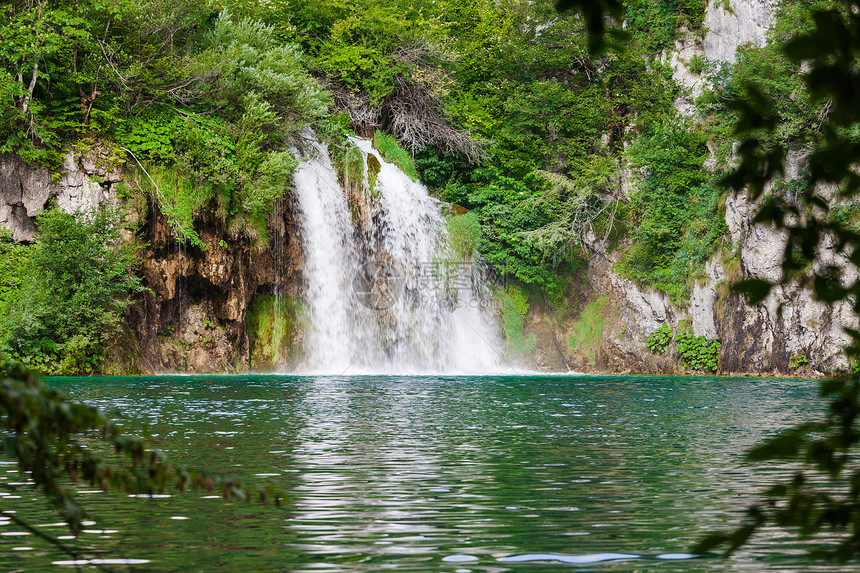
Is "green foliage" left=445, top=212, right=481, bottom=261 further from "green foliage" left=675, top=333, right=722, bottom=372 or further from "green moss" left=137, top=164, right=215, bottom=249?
"green moss" left=137, top=164, right=215, bottom=249

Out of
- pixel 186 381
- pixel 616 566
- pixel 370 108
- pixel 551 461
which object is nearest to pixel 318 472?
pixel 551 461

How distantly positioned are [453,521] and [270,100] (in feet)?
87.6

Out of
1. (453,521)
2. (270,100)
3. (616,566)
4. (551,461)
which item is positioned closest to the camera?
(616,566)

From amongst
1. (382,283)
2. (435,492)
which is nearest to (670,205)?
(382,283)

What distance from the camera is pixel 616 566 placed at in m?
5.00

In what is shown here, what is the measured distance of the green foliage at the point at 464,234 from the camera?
34.5m

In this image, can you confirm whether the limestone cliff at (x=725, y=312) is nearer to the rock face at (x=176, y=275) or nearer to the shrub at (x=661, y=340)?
the shrub at (x=661, y=340)

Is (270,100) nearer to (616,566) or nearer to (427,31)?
(427,31)

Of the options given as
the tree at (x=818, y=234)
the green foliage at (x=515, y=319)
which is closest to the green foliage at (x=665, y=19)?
the green foliage at (x=515, y=319)

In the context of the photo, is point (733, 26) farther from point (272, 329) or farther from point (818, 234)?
point (818, 234)

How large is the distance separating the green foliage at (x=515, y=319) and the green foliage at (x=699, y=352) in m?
6.24

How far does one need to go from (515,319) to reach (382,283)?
6669 millimetres

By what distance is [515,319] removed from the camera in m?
36.2

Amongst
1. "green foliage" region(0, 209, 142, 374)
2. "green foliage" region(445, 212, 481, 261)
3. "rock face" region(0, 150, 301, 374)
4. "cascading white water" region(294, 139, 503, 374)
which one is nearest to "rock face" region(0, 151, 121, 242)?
"rock face" region(0, 150, 301, 374)
